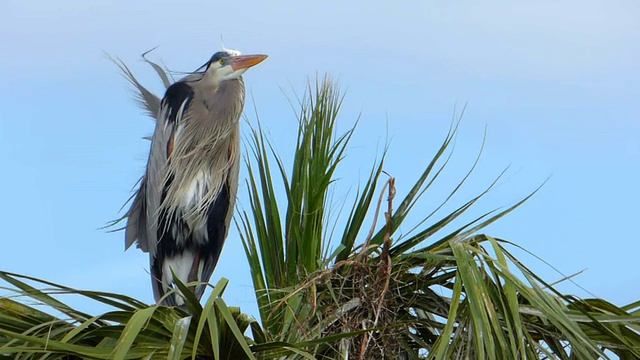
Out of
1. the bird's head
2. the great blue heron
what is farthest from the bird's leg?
the bird's head

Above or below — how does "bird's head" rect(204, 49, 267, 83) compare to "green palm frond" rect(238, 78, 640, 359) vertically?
above

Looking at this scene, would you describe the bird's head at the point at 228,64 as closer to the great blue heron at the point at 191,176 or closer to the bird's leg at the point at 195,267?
the great blue heron at the point at 191,176

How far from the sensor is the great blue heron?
297 cm

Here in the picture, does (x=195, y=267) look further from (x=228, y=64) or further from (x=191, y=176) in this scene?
(x=228, y=64)

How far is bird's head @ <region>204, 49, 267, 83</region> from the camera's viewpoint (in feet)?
9.80

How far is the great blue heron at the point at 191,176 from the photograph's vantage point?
117 inches

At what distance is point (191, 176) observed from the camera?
9.91 ft

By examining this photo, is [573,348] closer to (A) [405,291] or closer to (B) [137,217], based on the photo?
(A) [405,291]

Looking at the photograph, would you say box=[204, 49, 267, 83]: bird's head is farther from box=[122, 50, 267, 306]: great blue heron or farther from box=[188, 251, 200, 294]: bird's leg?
box=[188, 251, 200, 294]: bird's leg

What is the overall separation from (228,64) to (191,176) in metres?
0.38

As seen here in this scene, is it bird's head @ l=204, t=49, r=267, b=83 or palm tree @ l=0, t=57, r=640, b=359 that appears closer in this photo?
palm tree @ l=0, t=57, r=640, b=359

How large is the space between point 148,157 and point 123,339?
4.59ft

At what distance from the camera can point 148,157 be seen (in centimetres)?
315

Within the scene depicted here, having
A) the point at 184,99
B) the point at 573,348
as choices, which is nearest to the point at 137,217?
the point at 184,99
